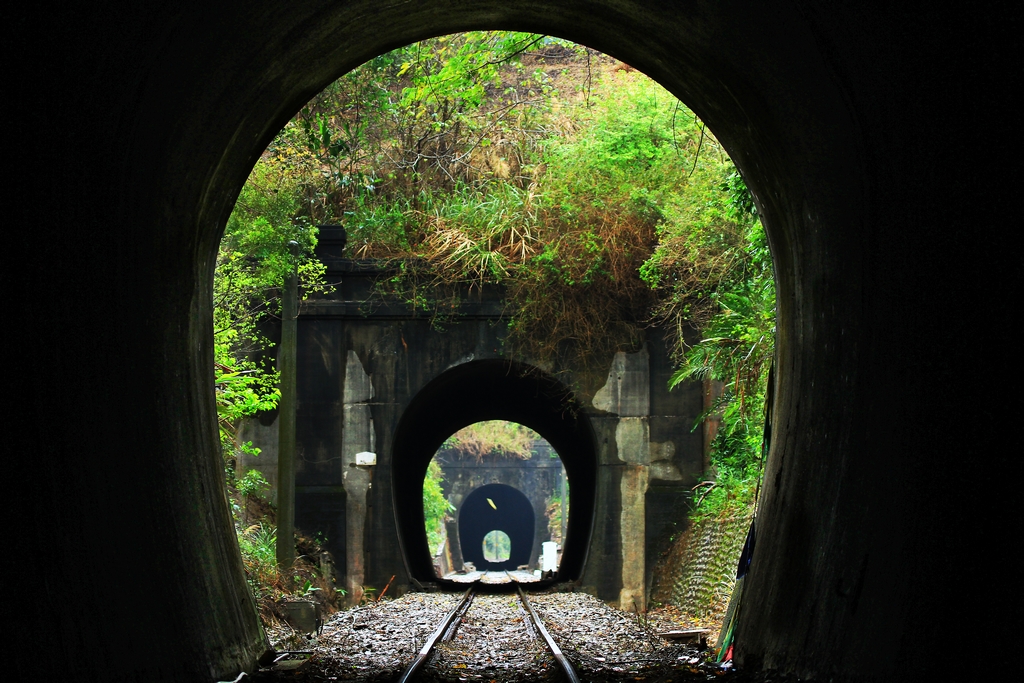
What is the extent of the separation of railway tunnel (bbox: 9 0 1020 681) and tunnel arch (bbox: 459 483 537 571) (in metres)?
41.3

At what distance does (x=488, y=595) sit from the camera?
1628cm

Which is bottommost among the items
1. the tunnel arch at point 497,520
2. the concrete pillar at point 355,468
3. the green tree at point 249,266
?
the tunnel arch at point 497,520

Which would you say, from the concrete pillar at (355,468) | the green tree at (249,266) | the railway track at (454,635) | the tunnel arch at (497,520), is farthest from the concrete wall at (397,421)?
the tunnel arch at (497,520)

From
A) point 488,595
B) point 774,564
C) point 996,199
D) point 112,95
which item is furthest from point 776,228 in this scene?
point 488,595

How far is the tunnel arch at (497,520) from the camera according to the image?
47562 millimetres

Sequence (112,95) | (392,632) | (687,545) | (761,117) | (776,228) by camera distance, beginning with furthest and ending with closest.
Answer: (687,545) → (392,632) → (776,228) → (761,117) → (112,95)

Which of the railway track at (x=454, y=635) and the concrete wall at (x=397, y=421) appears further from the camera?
the concrete wall at (x=397, y=421)

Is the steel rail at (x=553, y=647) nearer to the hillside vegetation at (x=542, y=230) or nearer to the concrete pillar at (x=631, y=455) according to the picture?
the concrete pillar at (x=631, y=455)

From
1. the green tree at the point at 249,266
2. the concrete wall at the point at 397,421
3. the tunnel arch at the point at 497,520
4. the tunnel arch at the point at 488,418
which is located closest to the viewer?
the green tree at the point at 249,266

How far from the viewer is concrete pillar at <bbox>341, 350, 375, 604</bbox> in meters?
14.2

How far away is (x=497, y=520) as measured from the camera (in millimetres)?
49094

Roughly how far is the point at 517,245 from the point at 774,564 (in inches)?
344

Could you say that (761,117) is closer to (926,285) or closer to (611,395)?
(926,285)

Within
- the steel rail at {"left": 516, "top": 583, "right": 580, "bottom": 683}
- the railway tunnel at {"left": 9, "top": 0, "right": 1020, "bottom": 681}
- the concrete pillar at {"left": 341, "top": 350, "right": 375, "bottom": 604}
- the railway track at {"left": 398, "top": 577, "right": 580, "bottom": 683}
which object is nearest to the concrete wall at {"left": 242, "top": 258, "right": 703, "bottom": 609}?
the concrete pillar at {"left": 341, "top": 350, "right": 375, "bottom": 604}
